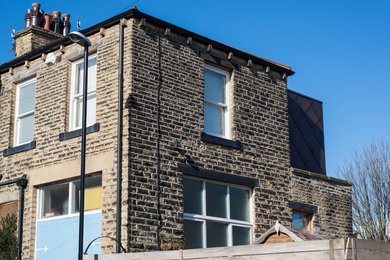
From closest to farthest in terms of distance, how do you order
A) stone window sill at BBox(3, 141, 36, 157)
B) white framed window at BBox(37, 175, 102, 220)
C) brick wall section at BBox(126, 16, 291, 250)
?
brick wall section at BBox(126, 16, 291, 250)
white framed window at BBox(37, 175, 102, 220)
stone window sill at BBox(3, 141, 36, 157)

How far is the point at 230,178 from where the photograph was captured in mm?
15883

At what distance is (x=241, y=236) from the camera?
16000 mm

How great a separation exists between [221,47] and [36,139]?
16.8 ft

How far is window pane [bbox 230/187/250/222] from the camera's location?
630 inches

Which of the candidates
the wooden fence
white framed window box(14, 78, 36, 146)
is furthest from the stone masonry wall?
the wooden fence

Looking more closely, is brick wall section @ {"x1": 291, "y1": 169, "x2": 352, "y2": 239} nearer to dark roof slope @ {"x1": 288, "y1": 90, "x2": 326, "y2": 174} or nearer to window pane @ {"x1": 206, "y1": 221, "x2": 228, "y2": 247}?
dark roof slope @ {"x1": 288, "y1": 90, "x2": 326, "y2": 174}

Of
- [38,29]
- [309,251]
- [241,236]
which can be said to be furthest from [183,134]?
[309,251]

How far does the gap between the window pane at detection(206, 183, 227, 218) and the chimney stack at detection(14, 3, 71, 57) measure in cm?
668

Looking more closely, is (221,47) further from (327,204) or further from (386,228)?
(386,228)

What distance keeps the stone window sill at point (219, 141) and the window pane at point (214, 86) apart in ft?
3.58

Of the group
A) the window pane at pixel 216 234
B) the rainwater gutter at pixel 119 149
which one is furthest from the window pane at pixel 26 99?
the window pane at pixel 216 234

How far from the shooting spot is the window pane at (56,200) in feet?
50.6

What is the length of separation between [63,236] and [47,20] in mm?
7028

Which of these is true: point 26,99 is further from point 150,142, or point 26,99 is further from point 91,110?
point 150,142
